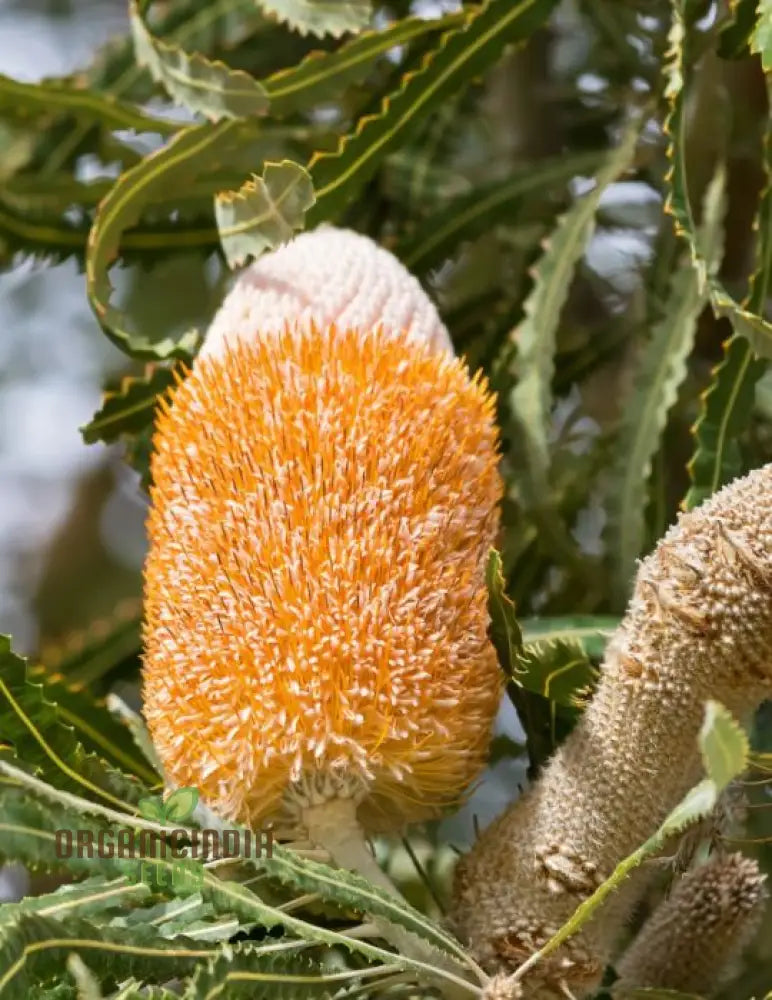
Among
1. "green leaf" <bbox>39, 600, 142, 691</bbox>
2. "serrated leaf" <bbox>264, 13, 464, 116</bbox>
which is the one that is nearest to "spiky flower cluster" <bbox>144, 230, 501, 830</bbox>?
"serrated leaf" <bbox>264, 13, 464, 116</bbox>

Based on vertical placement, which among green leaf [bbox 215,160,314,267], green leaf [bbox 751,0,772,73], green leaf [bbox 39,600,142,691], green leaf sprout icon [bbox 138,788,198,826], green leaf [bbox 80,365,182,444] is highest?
green leaf [bbox 751,0,772,73]

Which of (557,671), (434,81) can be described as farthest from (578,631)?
(434,81)

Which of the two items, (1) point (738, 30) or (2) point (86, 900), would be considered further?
(1) point (738, 30)

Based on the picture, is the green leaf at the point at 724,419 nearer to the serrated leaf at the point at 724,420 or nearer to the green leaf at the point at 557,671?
the serrated leaf at the point at 724,420

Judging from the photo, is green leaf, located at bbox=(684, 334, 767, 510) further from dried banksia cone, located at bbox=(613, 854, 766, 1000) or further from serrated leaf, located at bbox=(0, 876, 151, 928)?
serrated leaf, located at bbox=(0, 876, 151, 928)

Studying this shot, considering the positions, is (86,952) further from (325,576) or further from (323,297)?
(323,297)

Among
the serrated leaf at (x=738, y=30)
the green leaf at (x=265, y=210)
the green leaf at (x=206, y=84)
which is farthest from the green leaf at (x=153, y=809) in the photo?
the serrated leaf at (x=738, y=30)
